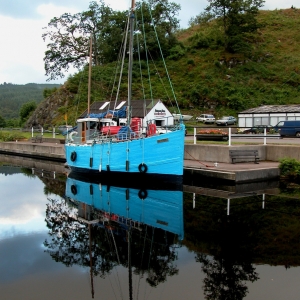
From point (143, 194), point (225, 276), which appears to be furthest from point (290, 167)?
point (225, 276)

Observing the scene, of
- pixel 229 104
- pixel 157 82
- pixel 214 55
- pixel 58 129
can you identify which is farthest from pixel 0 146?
pixel 214 55

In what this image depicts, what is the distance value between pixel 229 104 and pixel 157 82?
37.4 ft

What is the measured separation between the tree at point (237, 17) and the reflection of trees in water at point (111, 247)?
56.5 metres

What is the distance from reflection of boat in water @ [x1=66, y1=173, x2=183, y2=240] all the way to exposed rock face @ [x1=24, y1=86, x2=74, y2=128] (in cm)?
3690

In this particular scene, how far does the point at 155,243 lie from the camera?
437 inches

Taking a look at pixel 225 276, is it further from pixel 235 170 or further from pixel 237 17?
pixel 237 17

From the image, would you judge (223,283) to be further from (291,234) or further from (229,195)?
(229,195)

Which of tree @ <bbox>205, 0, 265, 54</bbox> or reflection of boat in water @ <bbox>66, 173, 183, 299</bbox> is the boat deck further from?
tree @ <bbox>205, 0, 265, 54</bbox>

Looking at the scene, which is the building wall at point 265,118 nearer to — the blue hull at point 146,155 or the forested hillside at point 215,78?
the forested hillside at point 215,78

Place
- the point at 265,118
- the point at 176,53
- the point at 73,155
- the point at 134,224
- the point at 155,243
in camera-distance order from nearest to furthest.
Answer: the point at 155,243, the point at 134,224, the point at 73,155, the point at 265,118, the point at 176,53

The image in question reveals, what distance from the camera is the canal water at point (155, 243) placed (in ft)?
27.1

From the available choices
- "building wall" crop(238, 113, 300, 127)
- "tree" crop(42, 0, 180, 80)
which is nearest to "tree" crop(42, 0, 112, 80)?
"tree" crop(42, 0, 180, 80)

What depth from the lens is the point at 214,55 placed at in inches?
2630

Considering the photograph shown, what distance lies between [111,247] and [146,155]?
919cm
